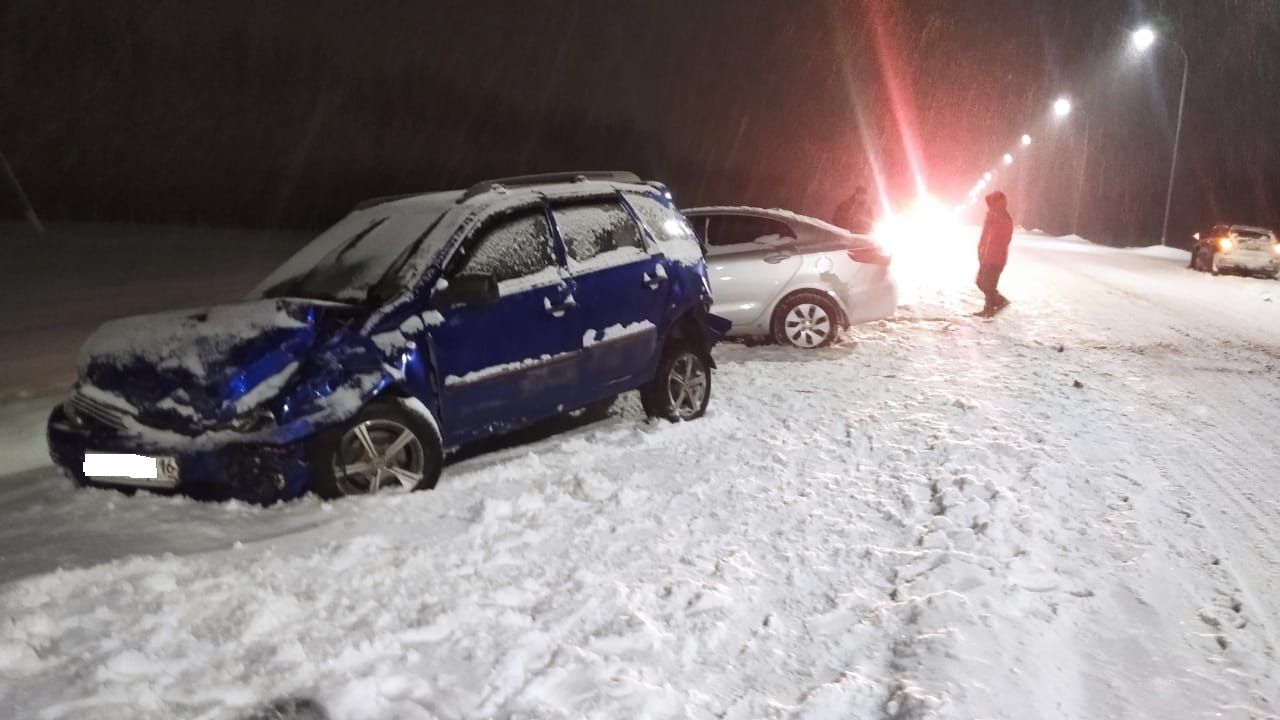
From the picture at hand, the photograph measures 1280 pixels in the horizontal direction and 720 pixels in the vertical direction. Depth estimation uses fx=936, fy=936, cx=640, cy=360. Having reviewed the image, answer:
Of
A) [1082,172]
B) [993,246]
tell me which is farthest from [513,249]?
[1082,172]

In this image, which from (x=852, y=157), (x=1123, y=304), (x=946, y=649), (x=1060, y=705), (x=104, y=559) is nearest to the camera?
(x=1060, y=705)

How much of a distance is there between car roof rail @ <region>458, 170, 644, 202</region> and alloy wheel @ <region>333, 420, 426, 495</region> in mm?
1626

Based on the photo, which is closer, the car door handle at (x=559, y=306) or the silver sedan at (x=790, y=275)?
the car door handle at (x=559, y=306)

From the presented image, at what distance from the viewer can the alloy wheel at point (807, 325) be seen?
411 inches

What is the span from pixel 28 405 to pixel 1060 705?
7863 millimetres

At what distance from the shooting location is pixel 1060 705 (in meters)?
3.31

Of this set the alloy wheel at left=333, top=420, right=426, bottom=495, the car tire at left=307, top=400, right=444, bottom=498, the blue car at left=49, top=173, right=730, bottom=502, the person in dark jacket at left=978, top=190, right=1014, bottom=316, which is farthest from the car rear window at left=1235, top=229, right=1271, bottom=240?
the alloy wheel at left=333, top=420, right=426, bottom=495

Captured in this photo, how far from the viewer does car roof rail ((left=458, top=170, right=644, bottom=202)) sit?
611cm

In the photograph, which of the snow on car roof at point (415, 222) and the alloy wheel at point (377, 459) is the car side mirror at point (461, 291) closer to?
the snow on car roof at point (415, 222)

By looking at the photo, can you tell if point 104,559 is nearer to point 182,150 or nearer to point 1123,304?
point 1123,304

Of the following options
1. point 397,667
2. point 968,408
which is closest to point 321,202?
point 968,408

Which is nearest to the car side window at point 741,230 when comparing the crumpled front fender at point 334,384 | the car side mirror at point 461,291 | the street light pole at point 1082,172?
the car side mirror at point 461,291

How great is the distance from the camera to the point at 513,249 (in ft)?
19.2

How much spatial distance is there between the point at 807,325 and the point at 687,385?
141 inches
